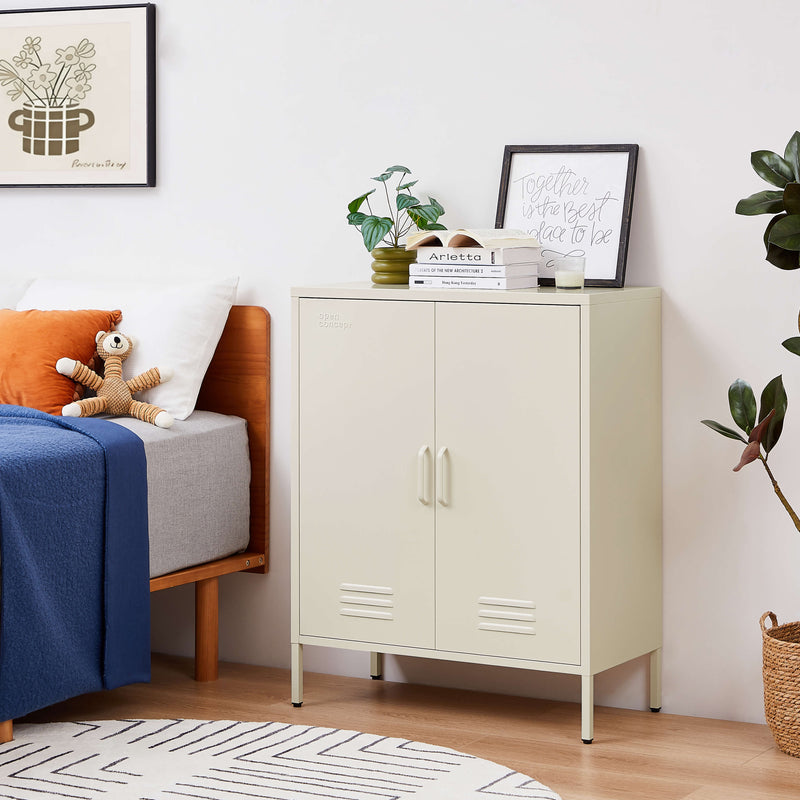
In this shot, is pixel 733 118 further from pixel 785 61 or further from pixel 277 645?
pixel 277 645

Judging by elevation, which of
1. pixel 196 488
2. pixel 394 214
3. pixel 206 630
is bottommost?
pixel 206 630

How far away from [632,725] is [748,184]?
124 centimetres

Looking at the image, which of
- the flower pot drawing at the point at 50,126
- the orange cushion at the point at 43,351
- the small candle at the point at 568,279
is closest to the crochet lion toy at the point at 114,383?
the orange cushion at the point at 43,351

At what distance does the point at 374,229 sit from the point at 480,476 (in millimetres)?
648

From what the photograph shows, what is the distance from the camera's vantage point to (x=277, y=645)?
11.7 ft

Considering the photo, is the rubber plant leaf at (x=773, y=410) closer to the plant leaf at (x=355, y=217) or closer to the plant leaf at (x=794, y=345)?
the plant leaf at (x=794, y=345)

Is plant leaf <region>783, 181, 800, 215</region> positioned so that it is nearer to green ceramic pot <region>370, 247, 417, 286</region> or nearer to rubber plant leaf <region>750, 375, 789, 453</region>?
rubber plant leaf <region>750, 375, 789, 453</region>

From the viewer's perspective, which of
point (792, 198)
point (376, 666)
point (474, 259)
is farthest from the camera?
point (376, 666)

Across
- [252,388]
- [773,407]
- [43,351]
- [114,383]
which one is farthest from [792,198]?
[43,351]

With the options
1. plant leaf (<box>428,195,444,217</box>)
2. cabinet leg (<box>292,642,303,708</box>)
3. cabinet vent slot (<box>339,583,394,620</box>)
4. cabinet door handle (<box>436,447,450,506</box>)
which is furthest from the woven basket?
plant leaf (<box>428,195,444,217</box>)

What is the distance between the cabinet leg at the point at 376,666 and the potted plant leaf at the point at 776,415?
3.27 feet

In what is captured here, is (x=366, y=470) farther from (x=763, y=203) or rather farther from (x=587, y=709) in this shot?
(x=763, y=203)

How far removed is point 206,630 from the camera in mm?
3424

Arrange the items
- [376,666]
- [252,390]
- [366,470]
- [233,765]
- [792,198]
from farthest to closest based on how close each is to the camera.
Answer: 1. [252,390]
2. [376,666]
3. [366,470]
4. [233,765]
5. [792,198]
